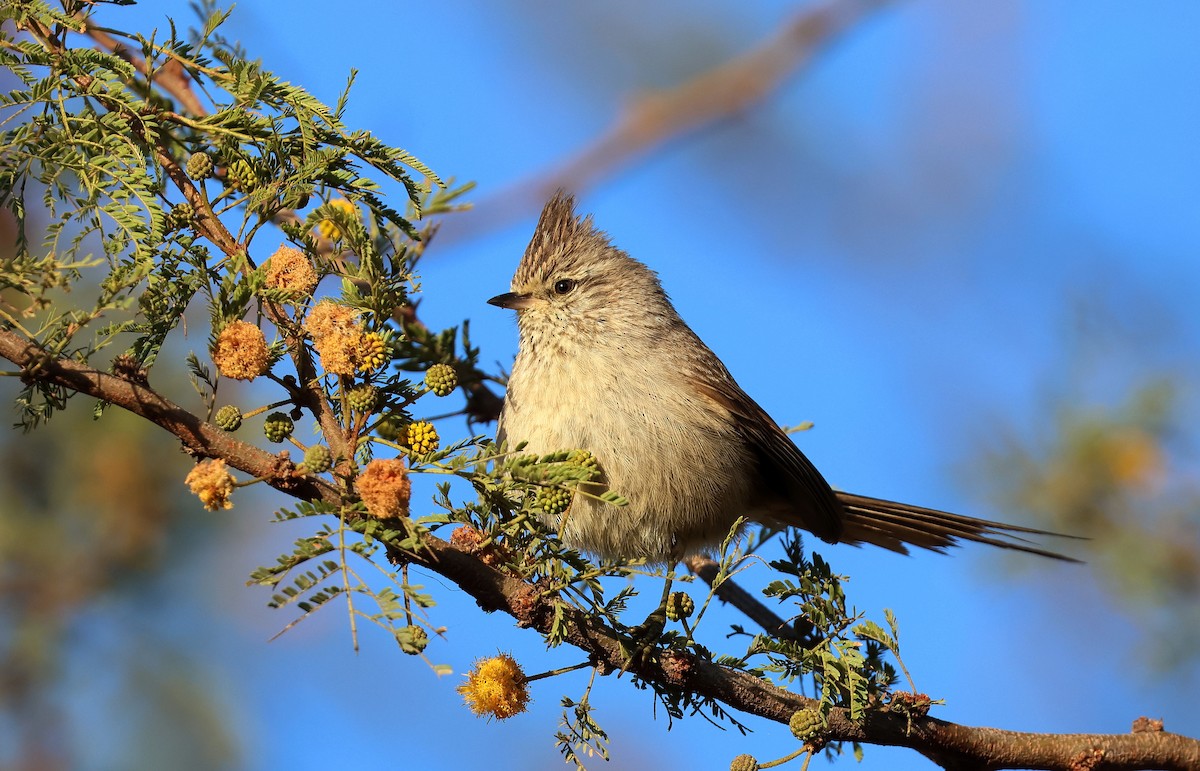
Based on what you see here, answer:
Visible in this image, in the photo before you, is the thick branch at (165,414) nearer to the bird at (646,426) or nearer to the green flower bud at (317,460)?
the green flower bud at (317,460)

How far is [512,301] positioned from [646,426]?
101 centimetres

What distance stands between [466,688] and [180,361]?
8.26 feet

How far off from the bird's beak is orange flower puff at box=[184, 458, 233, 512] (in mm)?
2615

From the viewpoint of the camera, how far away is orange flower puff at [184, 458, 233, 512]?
7.32 feet

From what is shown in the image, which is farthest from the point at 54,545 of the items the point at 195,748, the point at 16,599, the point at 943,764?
the point at 943,764

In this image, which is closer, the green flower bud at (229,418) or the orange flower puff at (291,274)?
the green flower bud at (229,418)

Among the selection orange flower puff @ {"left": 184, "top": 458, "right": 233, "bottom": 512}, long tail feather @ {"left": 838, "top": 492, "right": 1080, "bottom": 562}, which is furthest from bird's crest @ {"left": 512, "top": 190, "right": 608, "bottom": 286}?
orange flower puff @ {"left": 184, "top": 458, "right": 233, "bottom": 512}

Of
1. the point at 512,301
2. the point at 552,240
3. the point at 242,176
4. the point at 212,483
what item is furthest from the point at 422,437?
the point at 552,240

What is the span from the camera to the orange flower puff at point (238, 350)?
2.50 m

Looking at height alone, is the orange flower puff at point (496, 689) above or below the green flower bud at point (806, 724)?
below

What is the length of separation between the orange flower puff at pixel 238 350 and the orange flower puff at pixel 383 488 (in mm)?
408

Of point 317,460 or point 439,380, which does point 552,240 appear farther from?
point 317,460

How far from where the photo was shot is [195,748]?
4535mm

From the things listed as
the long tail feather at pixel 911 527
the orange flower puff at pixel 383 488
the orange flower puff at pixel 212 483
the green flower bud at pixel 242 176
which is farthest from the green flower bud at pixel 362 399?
the long tail feather at pixel 911 527
